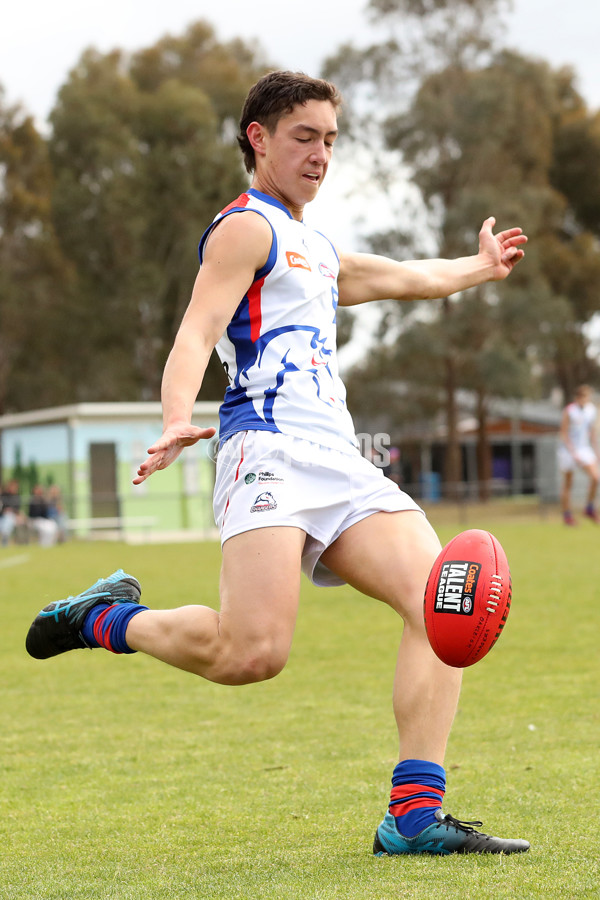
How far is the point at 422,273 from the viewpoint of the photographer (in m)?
4.44

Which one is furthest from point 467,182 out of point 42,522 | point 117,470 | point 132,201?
point 42,522

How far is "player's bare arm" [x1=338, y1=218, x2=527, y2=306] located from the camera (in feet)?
14.1

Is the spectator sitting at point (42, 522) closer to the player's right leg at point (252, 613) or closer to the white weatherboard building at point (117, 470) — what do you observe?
the white weatherboard building at point (117, 470)

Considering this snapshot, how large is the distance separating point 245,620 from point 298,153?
153 centimetres

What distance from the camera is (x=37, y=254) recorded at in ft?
152

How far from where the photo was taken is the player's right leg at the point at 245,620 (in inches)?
137

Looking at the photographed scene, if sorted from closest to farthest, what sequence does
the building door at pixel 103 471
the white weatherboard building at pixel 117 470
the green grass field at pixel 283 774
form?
1. the green grass field at pixel 283 774
2. the white weatherboard building at pixel 117 470
3. the building door at pixel 103 471

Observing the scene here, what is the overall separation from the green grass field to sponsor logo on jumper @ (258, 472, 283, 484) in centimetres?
112

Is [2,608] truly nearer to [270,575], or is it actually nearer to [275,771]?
[275,771]

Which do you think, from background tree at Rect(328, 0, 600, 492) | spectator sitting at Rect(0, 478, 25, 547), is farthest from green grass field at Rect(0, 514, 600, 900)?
background tree at Rect(328, 0, 600, 492)

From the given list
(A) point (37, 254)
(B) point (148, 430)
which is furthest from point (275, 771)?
(A) point (37, 254)

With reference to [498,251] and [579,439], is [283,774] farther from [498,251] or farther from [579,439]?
[579,439]

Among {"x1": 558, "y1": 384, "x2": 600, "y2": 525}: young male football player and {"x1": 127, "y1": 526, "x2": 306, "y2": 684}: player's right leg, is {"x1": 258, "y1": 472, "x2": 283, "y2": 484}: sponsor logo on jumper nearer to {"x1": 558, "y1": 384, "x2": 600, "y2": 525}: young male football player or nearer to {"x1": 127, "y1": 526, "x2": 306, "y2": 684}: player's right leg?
{"x1": 127, "y1": 526, "x2": 306, "y2": 684}: player's right leg

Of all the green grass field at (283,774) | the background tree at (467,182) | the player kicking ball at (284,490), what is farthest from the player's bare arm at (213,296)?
the background tree at (467,182)
